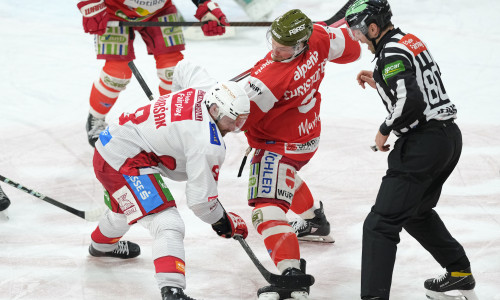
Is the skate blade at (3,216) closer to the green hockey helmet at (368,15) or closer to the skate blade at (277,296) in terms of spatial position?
the skate blade at (277,296)

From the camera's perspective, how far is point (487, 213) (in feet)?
12.6

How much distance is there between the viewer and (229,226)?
3.14m

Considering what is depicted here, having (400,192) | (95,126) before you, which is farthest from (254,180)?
(95,126)

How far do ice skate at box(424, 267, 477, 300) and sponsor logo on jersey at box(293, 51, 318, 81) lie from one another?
0.99 meters

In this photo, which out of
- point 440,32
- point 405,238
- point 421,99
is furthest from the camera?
point 440,32

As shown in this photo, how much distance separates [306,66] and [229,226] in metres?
0.73

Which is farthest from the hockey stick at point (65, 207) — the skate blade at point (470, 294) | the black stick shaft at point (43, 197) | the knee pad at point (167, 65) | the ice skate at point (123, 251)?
the skate blade at point (470, 294)

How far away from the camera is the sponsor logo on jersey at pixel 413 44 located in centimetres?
273

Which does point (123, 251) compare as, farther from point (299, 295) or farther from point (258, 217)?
point (299, 295)

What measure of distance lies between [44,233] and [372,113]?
2.37m

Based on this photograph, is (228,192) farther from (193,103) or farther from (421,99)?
(421,99)

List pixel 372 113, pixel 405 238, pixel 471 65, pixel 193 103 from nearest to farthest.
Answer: pixel 193 103, pixel 405 238, pixel 372 113, pixel 471 65

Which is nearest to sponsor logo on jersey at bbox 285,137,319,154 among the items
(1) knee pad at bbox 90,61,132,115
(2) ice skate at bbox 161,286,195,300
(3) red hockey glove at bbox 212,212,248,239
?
(3) red hockey glove at bbox 212,212,248,239

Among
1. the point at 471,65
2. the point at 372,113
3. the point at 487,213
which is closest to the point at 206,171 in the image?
the point at 487,213
